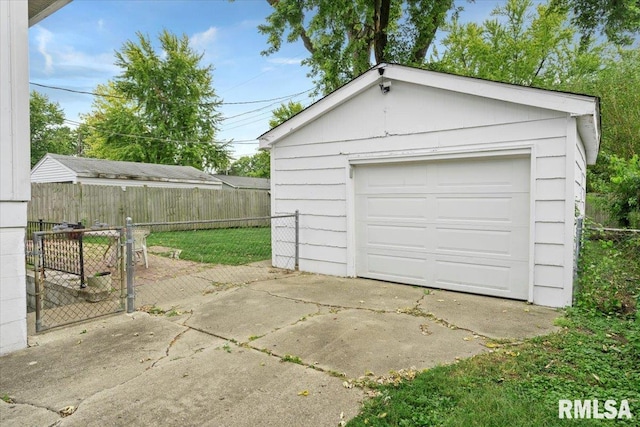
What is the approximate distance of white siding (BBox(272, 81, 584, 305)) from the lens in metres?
4.43

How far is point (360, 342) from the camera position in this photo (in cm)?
339

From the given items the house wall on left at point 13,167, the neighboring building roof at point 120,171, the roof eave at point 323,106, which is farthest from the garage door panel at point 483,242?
the neighboring building roof at point 120,171

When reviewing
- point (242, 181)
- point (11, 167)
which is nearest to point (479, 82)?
point (11, 167)

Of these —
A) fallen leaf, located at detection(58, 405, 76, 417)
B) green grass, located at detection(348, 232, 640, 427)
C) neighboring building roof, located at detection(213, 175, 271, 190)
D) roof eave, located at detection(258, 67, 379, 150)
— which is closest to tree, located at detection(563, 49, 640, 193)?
roof eave, located at detection(258, 67, 379, 150)

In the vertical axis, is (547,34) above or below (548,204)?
above

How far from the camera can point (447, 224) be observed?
528cm

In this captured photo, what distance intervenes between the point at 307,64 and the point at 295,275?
32.6 ft

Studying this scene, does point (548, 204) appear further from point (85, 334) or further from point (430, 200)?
point (85, 334)

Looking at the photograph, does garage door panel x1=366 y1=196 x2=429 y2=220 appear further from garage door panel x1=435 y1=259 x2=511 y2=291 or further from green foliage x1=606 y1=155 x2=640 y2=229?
green foliage x1=606 y1=155 x2=640 y2=229

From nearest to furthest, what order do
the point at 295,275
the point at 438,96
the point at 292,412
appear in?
the point at 292,412
the point at 438,96
the point at 295,275

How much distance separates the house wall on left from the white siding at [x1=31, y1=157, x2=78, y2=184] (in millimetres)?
14407

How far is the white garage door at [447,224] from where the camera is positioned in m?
4.82

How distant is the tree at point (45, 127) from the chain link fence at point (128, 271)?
107ft

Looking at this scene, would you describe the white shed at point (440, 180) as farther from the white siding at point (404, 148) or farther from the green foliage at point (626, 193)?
the green foliage at point (626, 193)
